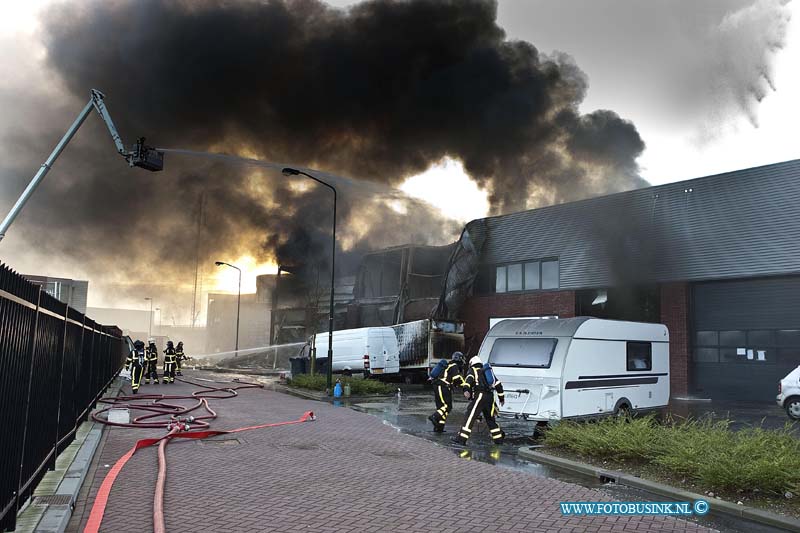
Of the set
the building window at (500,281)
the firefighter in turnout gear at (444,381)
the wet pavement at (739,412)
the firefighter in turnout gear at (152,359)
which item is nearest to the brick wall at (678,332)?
the wet pavement at (739,412)

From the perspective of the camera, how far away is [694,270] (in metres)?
21.0

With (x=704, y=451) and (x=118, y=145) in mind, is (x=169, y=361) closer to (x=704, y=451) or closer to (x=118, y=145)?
(x=118, y=145)

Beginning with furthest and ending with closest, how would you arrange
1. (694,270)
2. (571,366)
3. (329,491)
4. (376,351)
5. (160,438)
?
(376,351), (694,270), (571,366), (160,438), (329,491)

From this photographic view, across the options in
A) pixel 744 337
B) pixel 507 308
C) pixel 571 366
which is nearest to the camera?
pixel 571 366

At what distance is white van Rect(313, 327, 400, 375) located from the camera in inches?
912

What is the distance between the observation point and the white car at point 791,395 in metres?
15.1

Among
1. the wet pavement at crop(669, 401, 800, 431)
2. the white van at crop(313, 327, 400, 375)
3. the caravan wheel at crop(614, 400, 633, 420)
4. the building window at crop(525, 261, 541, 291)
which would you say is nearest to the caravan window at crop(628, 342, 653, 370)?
the caravan wheel at crop(614, 400, 633, 420)

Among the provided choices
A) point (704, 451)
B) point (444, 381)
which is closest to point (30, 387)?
point (444, 381)

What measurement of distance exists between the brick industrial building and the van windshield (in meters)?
11.7

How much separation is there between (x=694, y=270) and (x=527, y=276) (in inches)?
291

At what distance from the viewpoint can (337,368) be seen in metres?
24.5

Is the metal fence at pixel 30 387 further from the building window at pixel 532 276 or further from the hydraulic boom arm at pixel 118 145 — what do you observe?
the building window at pixel 532 276

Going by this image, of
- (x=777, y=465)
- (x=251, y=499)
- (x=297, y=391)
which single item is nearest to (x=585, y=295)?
(x=297, y=391)

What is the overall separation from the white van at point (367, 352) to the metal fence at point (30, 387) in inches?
588
